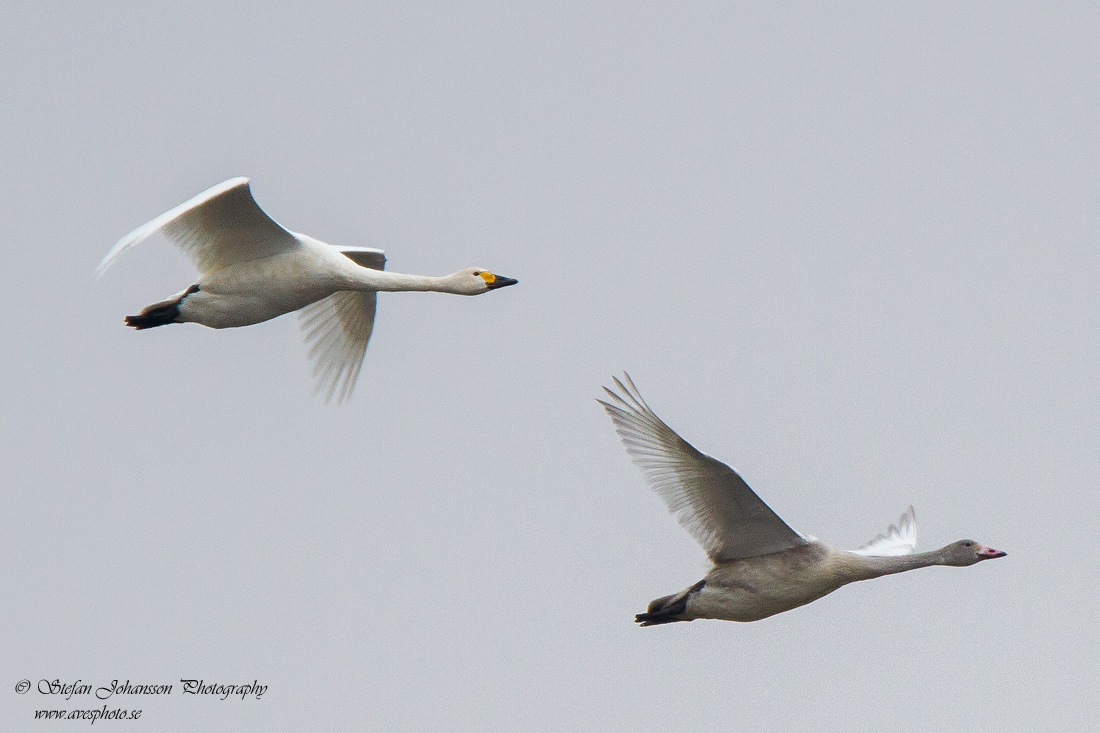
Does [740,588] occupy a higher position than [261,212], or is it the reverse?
[261,212]

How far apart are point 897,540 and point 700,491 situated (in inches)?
168

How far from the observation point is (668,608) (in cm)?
1925

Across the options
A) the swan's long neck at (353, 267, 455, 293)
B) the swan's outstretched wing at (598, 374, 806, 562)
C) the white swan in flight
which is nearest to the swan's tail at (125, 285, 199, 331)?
the white swan in flight

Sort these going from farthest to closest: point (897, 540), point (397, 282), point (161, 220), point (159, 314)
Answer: point (897, 540)
point (159, 314)
point (397, 282)
point (161, 220)

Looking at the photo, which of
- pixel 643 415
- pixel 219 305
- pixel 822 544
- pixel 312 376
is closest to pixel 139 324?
pixel 219 305

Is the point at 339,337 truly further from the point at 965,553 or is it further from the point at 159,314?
the point at 965,553

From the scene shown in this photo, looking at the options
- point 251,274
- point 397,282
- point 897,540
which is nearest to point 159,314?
point 251,274

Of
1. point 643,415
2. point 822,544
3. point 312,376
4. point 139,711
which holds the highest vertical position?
point 312,376


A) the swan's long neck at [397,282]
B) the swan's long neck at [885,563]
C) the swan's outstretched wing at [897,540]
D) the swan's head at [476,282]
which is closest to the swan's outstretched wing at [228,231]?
the swan's long neck at [397,282]

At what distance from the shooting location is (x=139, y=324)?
21156mm

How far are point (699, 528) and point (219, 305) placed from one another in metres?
6.21

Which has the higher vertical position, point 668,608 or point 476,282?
point 476,282

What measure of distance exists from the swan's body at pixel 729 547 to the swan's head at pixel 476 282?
3.18 metres

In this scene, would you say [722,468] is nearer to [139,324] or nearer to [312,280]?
[312,280]
